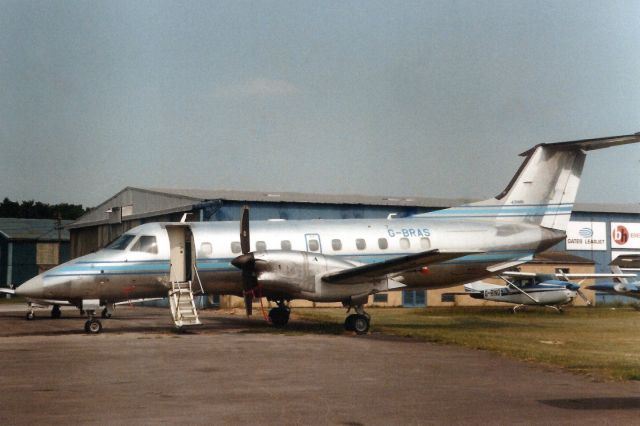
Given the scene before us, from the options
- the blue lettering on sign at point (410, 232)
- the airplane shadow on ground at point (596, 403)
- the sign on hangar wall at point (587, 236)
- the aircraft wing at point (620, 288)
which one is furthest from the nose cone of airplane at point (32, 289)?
Answer: the sign on hangar wall at point (587, 236)

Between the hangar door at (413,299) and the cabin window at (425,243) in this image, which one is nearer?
the cabin window at (425,243)

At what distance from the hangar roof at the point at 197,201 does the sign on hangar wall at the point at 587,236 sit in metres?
1.27

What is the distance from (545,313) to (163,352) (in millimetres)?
22681

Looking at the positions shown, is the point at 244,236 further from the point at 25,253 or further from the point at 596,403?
the point at 25,253

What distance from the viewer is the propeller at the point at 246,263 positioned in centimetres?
1955

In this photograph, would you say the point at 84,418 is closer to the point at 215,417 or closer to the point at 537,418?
the point at 215,417

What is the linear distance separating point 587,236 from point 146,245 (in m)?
40.8

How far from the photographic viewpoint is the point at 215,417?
8500 mm

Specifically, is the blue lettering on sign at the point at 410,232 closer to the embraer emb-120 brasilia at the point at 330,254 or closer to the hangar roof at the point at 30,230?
the embraer emb-120 brasilia at the point at 330,254

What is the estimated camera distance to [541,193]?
24203 mm

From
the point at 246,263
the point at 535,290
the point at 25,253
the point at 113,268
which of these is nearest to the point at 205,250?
the point at 246,263

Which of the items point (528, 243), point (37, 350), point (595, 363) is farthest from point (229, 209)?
point (595, 363)

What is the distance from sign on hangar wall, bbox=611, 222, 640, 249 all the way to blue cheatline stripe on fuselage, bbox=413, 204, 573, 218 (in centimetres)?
3286

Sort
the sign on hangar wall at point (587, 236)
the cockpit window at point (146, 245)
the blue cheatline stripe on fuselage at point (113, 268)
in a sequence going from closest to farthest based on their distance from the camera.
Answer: the blue cheatline stripe on fuselage at point (113, 268) < the cockpit window at point (146, 245) < the sign on hangar wall at point (587, 236)
